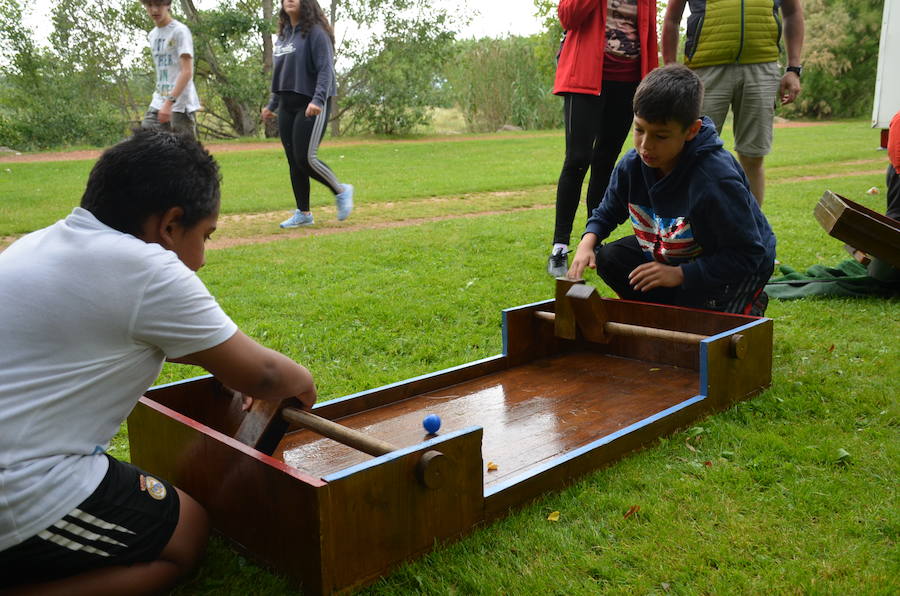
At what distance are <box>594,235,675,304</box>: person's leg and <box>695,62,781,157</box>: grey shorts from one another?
156cm

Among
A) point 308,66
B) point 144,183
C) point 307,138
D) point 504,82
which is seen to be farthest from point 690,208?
point 504,82

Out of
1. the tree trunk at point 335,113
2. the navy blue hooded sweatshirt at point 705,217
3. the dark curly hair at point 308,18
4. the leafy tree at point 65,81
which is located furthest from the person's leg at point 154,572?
the tree trunk at point 335,113

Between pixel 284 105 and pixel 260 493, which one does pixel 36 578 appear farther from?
pixel 284 105

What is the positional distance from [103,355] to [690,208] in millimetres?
2320

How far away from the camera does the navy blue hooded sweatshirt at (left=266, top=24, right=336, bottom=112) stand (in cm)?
699

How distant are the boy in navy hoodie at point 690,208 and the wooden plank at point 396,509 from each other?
153 centimetres

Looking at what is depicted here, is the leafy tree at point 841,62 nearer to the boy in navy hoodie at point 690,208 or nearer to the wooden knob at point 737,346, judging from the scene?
the boy in navy hoodie at point 690,208

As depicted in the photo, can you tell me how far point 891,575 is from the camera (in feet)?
6.21

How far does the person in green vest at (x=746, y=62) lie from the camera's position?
15.7ft

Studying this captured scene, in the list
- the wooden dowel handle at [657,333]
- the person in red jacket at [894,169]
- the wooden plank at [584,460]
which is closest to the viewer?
the wooden plank at [584,460]

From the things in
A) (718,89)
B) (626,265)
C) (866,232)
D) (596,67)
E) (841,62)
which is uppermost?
(841,62)

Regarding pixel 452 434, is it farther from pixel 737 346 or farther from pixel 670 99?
pixel 670 99

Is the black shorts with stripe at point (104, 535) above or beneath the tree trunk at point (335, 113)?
beneath

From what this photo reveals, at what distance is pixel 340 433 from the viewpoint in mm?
2068
